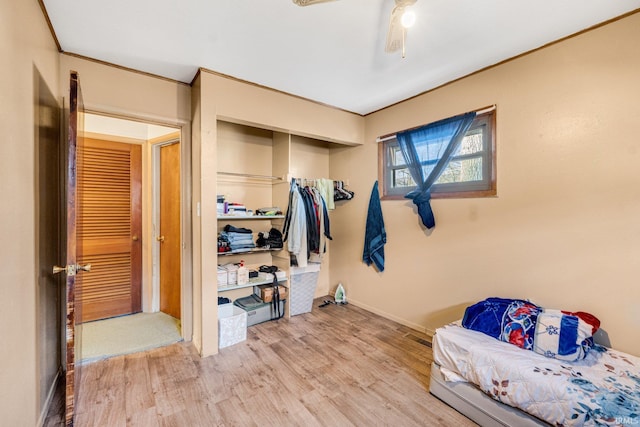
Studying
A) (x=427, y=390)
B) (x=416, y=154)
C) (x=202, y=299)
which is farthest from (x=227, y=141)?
(x=427, y=390)

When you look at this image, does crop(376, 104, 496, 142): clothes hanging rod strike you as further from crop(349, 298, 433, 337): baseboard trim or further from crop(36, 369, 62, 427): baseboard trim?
A: crop(36, 369, 62, 427): baseboard trim

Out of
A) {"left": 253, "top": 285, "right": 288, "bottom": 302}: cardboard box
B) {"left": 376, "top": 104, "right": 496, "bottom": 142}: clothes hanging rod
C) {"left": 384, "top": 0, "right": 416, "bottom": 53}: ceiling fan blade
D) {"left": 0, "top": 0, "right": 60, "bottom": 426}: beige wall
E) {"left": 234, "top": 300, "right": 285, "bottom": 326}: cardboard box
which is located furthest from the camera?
{"left": 253, "top": 285, "right": 288, "bottom": 302}: cardboard box

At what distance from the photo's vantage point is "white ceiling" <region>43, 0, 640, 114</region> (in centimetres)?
171

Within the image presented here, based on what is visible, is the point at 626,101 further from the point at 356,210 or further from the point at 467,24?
the point at 356,210

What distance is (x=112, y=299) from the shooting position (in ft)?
11.0

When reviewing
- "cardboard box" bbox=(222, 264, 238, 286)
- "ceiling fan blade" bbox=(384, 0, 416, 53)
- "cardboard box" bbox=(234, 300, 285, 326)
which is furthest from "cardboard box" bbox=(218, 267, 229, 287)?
"ceiling fan blade" bbox=(384, 0, 416, 53)

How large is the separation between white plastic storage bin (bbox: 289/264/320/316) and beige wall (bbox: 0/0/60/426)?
2164mm

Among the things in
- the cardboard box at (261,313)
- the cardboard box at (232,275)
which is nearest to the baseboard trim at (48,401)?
the cardboard box at (232,275)

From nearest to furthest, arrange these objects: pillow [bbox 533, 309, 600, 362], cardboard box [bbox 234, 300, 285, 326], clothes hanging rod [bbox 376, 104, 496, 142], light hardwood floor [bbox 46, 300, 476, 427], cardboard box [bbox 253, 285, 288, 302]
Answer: pillow [bbox 533, 309, 600, 362] < light hardwood floor [bbox 46, 300, 476, 427] < clothes hanging rod [bbox 376, 104, 496, 142] < cardboard box [bbox 234, 300, 285, 326] < cardboard box [bbox 253, 285, 288, 302]

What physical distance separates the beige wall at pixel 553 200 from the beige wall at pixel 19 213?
3.00m

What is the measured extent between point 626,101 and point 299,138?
3081mm

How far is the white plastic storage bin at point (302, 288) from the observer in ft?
11.1

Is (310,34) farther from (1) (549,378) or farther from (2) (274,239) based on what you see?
(1) (549,378)

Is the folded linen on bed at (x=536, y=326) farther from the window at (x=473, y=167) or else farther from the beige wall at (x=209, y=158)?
the beige wall at (x=209, y=158)
